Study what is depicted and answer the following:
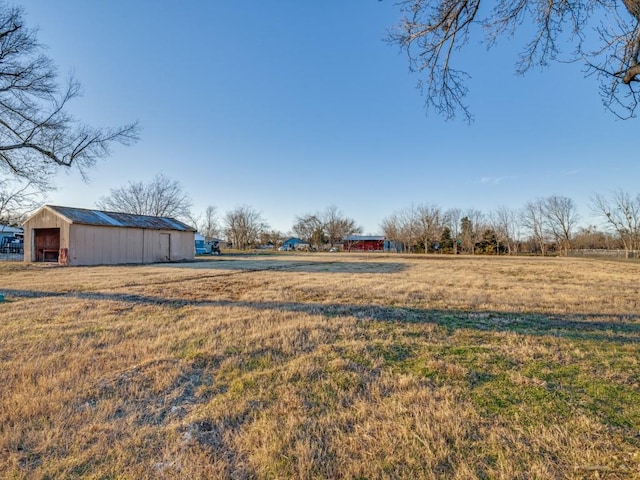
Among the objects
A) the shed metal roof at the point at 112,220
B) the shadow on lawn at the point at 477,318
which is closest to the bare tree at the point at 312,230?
the shed metal roof at the point at 112,220

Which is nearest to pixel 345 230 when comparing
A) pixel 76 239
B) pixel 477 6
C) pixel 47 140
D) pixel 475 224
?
pixel 475 224

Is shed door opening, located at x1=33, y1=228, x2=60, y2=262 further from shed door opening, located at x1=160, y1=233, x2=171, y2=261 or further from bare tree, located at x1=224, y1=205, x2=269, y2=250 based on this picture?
bare tree, located at x1=224, y1=205, x2=269, y2=250

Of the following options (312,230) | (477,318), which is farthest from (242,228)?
(477,318)

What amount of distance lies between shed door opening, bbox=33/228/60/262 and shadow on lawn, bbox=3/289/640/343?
675 inches

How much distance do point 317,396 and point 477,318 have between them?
14.0ft

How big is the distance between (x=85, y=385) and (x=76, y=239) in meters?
19.4

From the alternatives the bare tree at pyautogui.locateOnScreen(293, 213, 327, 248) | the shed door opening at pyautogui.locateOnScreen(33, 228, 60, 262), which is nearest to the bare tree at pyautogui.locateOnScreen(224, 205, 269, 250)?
the bare tree at pyautogui.locateOnScreen(293, 213, 327, 248)

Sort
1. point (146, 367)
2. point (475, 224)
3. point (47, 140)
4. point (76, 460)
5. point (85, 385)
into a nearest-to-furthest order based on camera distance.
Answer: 1. point (76, 460)
2. point (85, 385)
3. point (146, 367)
4. point (47, 140)
5. point (475, 224)

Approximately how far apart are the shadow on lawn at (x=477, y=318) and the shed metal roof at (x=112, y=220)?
13284 mm

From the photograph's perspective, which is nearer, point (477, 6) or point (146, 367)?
point (146, 367)

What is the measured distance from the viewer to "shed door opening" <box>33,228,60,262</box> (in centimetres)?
2100

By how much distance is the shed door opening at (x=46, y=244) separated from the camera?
2100 centimetres

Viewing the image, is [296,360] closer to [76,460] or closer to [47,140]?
[76,460]

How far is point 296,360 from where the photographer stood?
3.69 m
